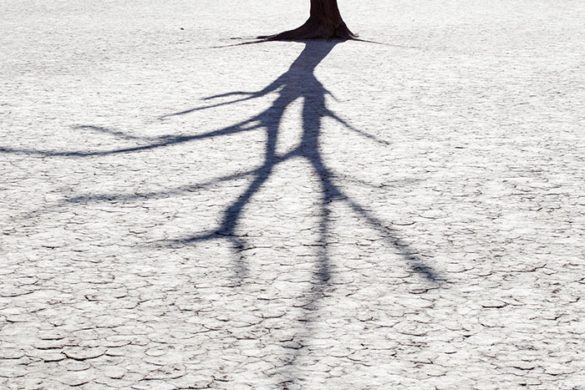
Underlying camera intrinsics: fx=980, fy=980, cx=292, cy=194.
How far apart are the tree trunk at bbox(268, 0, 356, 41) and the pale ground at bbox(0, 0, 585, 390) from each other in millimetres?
2939

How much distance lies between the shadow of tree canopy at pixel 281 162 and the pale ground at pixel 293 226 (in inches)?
1.0

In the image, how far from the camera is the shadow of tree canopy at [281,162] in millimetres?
5008

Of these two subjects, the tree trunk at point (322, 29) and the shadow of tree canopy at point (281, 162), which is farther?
the tree trunk at point (322, 29)

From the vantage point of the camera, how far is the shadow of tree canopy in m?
Result: 5.01

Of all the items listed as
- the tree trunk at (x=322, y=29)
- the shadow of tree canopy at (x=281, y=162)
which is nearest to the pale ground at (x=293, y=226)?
the shadow of tree canopy at (x=281, y=162)

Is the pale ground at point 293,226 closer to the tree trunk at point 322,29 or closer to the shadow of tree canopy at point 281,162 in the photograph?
the shadow of tree canopy at point 281,162

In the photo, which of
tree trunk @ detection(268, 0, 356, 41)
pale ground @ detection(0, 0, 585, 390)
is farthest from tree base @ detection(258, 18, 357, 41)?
pale ground @ detection(0, 0, 585, 390)

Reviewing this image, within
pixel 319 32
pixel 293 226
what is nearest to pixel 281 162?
pixel 293 226

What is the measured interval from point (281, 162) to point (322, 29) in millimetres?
8087

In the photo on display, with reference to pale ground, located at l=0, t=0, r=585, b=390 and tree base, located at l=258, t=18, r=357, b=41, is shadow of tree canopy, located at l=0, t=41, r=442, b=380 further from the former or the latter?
tree base, located at l=258, t=18, r=357, b=41

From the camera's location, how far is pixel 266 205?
19.9ft

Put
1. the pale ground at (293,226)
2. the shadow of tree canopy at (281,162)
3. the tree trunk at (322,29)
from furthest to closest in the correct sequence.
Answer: the tree trunk at (322,29), the shadow of tree canopy at (281,162), the pale ground at (293,226)

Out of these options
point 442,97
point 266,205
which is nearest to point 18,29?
point 442,97

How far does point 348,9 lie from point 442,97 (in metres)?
10.2
